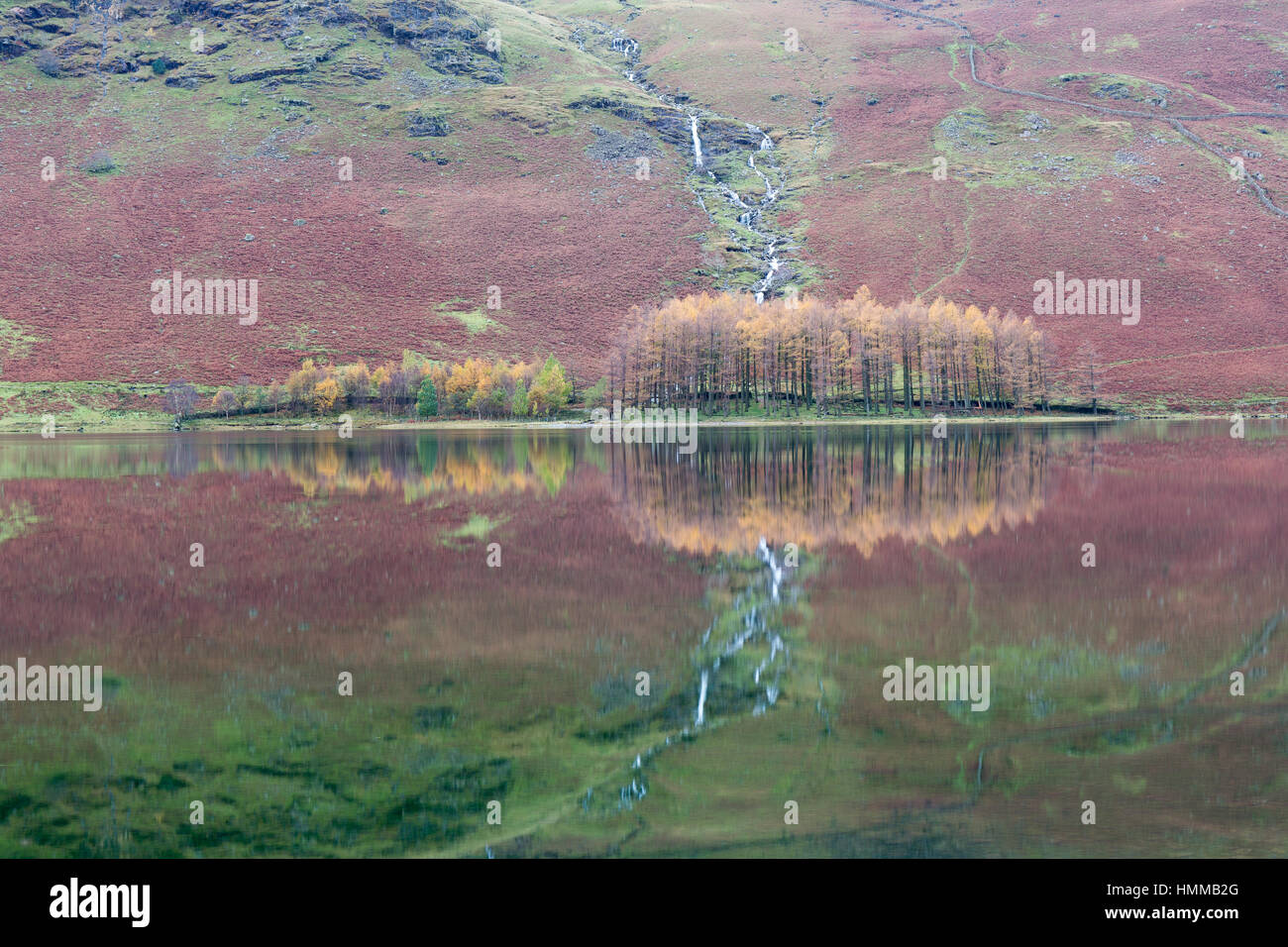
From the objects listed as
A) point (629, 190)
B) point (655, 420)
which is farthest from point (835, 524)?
point (629, 190)

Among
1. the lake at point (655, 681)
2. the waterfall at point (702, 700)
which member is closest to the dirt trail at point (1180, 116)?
the lake at point (655, 681)

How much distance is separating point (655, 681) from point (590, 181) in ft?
410

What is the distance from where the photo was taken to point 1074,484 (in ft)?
93.5

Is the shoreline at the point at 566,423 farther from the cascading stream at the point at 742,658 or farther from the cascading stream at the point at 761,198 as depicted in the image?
the cascading stream at the point at 742,658

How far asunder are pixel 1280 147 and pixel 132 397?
13496 cm

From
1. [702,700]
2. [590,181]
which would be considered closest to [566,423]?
[590,181]

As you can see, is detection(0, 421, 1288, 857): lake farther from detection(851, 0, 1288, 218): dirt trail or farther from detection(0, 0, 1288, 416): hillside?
detection(851, 0, 1288, 218): dirt trail

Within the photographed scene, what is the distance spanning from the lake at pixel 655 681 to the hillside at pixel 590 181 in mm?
73077

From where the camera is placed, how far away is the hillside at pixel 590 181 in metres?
94.6
